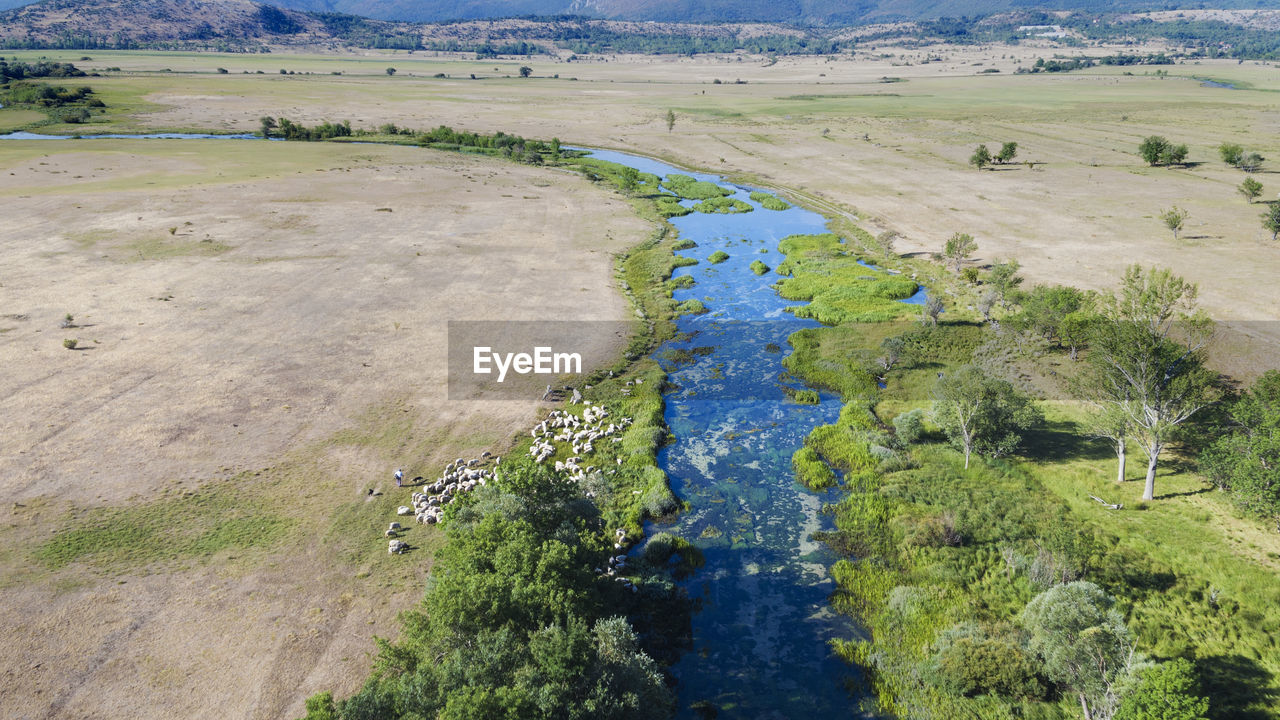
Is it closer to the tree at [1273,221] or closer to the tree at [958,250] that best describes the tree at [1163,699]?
the tree at [958,250]

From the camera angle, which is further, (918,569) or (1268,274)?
(1268,274)

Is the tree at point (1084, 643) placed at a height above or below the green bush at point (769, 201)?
below

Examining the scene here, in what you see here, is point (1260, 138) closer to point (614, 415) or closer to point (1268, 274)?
point (1268, 274)

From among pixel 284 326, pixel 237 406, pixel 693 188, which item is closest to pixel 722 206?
pixel 693 188

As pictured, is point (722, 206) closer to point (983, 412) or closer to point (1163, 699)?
point (983, 412)

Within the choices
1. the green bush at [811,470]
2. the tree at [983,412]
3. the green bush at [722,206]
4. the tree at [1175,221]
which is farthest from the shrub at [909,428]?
the green bush at [722,206]

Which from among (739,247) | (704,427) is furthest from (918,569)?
(739,247)
